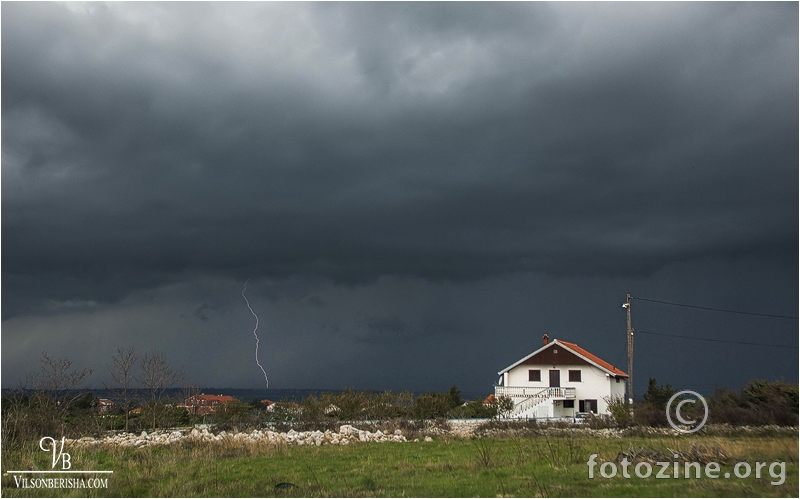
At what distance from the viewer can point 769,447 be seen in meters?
13.2

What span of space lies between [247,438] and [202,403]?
1288 centimetres

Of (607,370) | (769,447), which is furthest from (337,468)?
(607,370)

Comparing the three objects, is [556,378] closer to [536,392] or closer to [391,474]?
[536,392]

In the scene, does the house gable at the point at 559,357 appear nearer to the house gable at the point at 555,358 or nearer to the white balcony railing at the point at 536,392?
the house gable at the point at 555,358

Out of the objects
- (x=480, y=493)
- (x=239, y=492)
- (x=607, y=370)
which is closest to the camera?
(x=480, y=493)

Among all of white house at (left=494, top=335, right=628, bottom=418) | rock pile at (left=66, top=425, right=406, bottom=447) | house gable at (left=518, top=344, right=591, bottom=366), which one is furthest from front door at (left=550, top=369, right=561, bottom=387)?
rock pile at (left=66, top=425, right=406, bottom=447)

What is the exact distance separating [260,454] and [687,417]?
62.2ft

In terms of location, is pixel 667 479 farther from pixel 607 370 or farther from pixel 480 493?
pixel 607 370

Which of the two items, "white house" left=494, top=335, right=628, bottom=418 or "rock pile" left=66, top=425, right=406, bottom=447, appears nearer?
"rock pile" left=66, top=425, right=406, bottom=447

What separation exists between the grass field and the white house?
3395 centimetres

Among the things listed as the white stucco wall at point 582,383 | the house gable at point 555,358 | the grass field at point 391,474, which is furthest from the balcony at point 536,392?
the grass field at point 391,474

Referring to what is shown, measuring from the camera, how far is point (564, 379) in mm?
53344

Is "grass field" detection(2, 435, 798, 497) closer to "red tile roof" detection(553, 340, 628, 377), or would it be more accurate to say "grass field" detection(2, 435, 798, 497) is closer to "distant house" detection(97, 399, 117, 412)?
"distant house" detection(97, 399, 117, 412)

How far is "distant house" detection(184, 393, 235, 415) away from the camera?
31.6m
